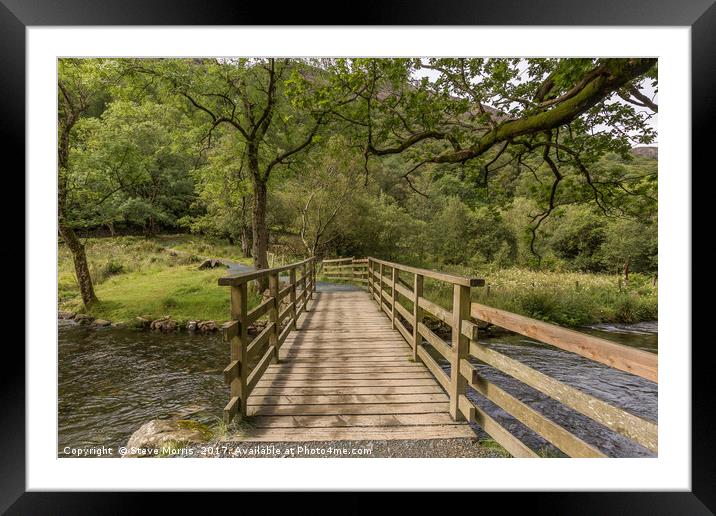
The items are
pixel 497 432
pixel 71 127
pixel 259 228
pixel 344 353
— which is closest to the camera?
pixel 497 432

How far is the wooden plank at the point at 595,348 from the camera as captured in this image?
1032mm

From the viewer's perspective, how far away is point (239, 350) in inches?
88.1

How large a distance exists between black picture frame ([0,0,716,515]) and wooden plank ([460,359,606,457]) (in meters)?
0.44

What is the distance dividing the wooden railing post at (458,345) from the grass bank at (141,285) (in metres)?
7.34

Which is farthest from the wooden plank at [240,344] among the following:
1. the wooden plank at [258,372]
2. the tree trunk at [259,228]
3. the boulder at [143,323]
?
the boulder at [143,323]

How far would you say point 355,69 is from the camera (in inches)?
165

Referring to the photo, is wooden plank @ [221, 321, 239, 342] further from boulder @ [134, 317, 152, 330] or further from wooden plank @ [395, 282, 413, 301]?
boulder @ [134, 317, 152, 330]

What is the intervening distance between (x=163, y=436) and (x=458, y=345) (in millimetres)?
2478

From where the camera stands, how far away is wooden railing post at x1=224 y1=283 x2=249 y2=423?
219 centimetres

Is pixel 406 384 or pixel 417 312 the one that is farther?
pixel 417 312

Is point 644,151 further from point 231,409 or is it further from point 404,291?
point 231,409

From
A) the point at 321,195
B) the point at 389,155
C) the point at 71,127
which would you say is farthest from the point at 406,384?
the point at 321,195
